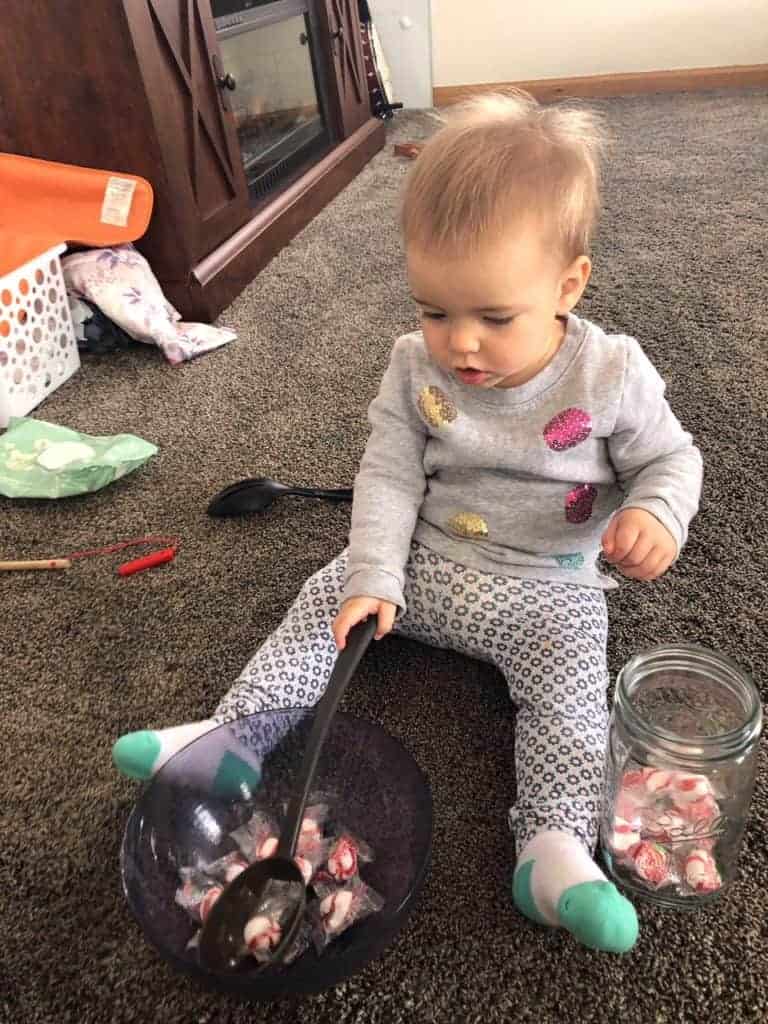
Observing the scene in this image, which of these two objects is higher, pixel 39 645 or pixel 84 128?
pixel 84 128

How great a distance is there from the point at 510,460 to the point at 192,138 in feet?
3.24

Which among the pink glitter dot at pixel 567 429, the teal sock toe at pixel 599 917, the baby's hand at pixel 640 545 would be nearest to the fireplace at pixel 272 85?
the pink glitter dot at pixel 567 429

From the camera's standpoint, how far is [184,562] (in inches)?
36.0

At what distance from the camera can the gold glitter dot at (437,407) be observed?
0.72 meters

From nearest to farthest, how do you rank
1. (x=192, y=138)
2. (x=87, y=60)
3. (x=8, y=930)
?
(x=8, y=930) → (x=87, y=60) → (x=192, y=138)

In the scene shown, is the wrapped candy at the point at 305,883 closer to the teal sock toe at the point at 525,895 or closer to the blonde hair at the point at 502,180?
the teal sock toe at the point at 525,895

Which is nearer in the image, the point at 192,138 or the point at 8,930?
the point at 8,930

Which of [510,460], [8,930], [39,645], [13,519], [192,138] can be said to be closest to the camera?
[8,930]

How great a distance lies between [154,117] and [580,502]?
966 mm

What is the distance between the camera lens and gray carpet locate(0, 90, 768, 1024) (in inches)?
21.1

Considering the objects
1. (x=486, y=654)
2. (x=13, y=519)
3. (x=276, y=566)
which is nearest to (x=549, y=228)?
Answer: (x=486, y=654)

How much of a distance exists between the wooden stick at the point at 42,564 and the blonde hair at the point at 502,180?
54cm

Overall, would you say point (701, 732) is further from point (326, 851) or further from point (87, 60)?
point (87, 60)

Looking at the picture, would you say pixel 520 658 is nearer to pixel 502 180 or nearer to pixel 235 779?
pixel 235 779
